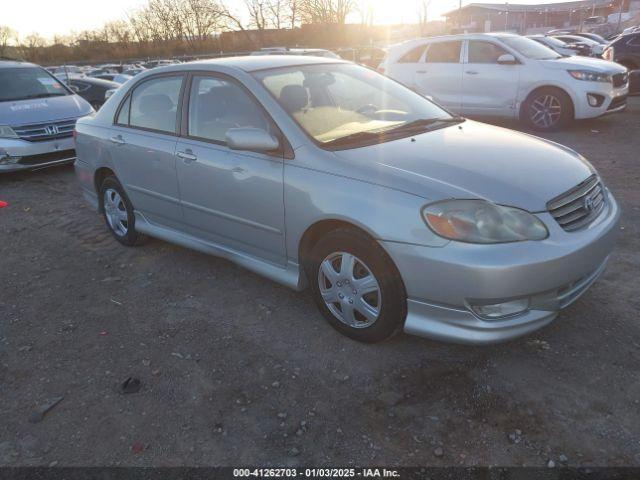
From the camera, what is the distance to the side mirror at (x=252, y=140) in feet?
10.1

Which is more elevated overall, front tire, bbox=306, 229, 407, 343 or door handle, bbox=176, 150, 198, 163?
door handle, bbox=176, 150, 198, 163

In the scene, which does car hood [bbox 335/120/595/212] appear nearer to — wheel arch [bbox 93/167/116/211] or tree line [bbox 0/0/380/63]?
wheel arch [bbox 93/167/116/211]

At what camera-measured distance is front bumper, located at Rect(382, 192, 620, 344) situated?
8.03 ft

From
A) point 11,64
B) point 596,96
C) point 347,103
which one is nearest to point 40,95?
point 11,64

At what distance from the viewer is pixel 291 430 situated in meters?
2.46

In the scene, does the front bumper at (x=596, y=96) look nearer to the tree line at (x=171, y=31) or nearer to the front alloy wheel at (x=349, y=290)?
the front alloy wheel at (x=349, y=290)

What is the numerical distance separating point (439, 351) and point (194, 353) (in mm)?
1463

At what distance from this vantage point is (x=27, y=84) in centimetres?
847

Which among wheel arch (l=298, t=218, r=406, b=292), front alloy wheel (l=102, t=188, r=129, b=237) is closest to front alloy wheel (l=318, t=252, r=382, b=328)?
wheel arch (l=298, t=218, r=406, b=292)

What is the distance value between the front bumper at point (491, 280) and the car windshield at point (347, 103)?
1008 mm

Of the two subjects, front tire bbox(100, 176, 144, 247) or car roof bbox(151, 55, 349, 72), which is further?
front tire bbox(100, 176, 144, 247)

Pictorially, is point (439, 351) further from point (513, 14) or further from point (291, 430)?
point (513, 14)

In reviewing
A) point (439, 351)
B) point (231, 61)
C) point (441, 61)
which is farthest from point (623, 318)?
point (441, 61)

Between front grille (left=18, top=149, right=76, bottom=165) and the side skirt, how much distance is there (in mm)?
4079
